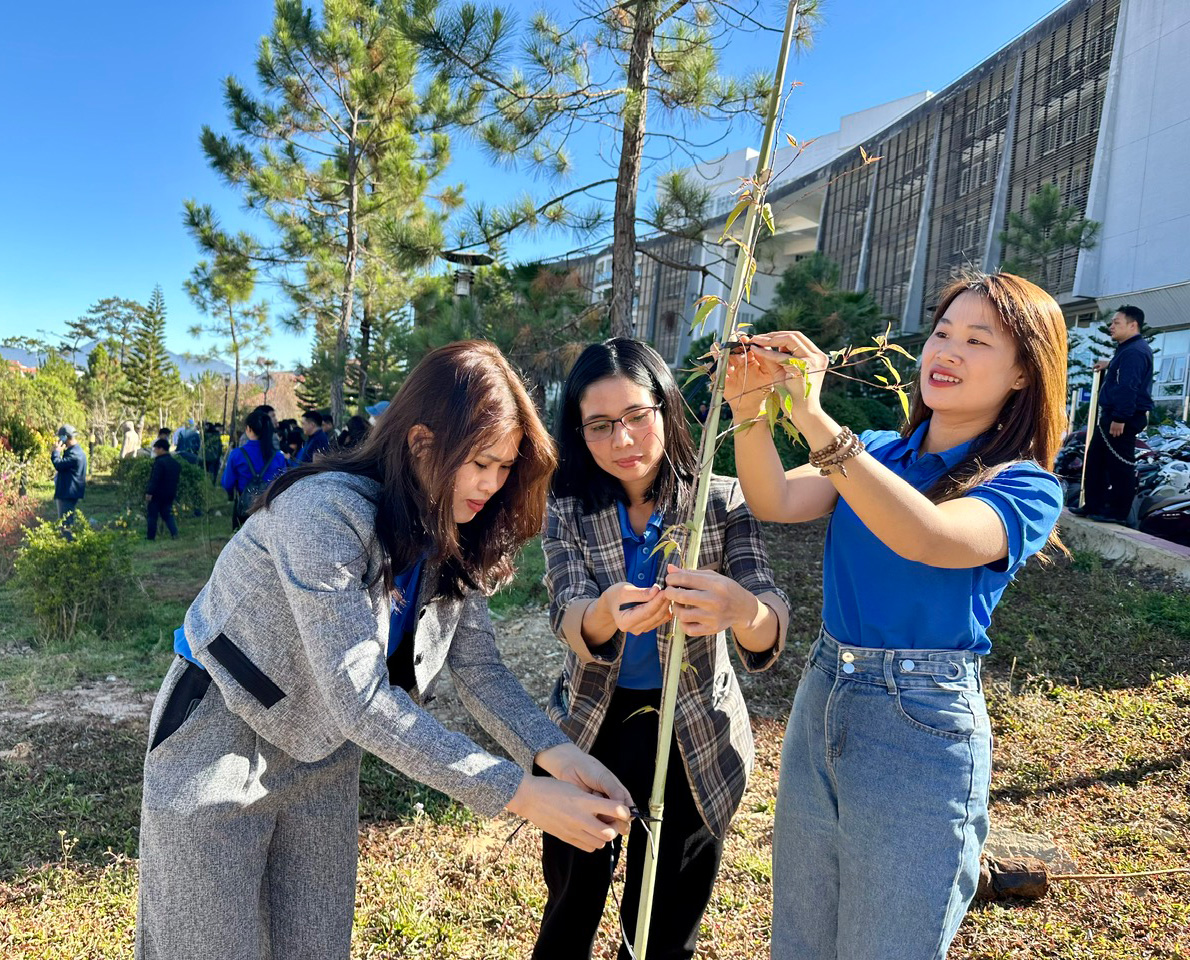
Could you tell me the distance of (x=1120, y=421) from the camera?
20.6 ft

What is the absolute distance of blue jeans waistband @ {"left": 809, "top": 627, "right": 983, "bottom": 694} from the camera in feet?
3.94

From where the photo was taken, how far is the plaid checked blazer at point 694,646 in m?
1.57

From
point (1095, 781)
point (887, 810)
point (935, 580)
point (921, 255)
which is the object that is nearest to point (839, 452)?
point (935, 580)

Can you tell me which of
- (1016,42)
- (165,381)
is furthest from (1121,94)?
(165,381)

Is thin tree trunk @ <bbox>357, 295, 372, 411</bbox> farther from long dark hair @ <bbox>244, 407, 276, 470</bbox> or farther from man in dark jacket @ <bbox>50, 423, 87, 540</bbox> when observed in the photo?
long dark hair @ <bbox>244, 407, 276, 470</bbox>

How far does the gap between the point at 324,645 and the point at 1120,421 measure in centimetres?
680

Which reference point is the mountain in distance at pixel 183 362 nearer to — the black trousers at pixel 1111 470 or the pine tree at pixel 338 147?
the pine tree at pixel 338 147

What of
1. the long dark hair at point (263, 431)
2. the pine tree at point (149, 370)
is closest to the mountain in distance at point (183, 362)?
the pine tree at point (149, 370)

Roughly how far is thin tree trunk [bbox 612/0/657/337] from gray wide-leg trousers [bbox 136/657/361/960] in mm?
5159

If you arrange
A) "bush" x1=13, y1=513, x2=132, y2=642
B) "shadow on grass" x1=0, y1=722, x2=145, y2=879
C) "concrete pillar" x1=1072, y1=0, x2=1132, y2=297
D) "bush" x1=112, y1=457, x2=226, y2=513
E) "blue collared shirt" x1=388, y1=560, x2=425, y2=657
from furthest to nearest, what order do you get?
"concrete pillar" x1=1072, y1=0, x2=1132, y2=297 < "bush" x1=112, y1=457, x2=226, y2=513 < "bush" x1=13, y1=513, x2=132, y2=642 < "shadow on grass" x1=0, y1=722, x2=145, y2=879 < "blue collared shirt" x1=388, y1=560, x2=425, y2=657

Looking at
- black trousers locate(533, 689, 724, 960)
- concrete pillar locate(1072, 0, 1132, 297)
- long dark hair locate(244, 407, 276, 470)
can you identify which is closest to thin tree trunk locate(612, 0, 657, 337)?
long dark hair locate(244, 407, 276, 470)

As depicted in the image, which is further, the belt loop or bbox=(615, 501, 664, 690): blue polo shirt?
bbox=(615, 501, 664, 690): blue polo shirt

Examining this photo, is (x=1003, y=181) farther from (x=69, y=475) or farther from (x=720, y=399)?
(x=720, y=399)

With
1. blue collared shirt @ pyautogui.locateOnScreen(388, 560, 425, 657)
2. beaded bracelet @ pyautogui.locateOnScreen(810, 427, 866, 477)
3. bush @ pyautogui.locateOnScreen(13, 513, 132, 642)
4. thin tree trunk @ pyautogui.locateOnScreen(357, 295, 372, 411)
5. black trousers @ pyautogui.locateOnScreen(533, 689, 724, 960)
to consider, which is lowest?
bush @ pyautogui.locateOnScreen(13, 513, 132, 642)
